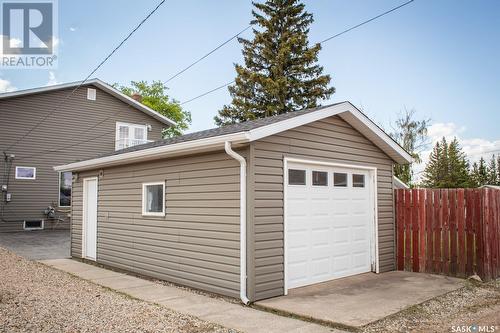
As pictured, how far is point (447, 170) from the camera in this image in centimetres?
3803

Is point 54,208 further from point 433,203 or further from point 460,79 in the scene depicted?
point 460,79

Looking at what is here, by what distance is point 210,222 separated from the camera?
257 inches

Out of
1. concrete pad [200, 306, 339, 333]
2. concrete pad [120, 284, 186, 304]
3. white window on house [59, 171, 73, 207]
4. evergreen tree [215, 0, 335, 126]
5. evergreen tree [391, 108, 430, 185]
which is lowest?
concrete pad [120, 284, 186, 304]

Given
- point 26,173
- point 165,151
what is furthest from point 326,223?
point 26,173

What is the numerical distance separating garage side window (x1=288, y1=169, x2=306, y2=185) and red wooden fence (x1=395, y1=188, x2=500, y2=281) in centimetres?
295

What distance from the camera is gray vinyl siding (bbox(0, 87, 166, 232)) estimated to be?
620 inches

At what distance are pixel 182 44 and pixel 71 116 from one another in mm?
7331

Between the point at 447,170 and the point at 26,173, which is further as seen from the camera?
the point at 447,170

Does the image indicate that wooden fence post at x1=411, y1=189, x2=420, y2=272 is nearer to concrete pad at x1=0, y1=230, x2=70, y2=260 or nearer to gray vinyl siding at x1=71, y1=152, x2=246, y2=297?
gray vinyl siding at x1=71, y1=152, x2=246, y2=297

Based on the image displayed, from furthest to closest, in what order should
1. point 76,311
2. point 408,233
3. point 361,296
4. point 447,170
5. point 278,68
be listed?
point 447,170, point 278,68, point 408,233, point 361,296, point 76,311

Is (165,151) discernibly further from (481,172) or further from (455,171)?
(481,172)

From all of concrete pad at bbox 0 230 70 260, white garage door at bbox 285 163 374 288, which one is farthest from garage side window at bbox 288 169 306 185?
concrete pad at bbox 0 230 70 260

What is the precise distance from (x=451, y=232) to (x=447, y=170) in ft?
111

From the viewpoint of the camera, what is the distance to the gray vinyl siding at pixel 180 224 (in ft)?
20.4
